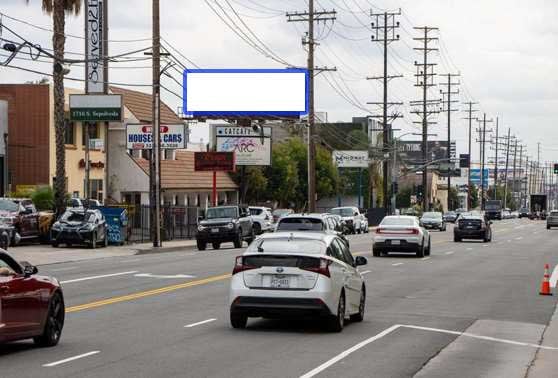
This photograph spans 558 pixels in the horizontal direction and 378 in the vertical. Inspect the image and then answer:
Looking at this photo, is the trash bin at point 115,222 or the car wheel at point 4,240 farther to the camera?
the trash bin at point 115,222

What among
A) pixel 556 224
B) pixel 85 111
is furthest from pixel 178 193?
pixel 556 224

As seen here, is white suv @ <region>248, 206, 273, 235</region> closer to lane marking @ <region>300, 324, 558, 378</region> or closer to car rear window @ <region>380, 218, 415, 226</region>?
car rear window @ <region>380, 218, 415, 226</region>

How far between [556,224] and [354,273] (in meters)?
73.7

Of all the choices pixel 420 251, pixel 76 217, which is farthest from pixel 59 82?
pixel 420 251

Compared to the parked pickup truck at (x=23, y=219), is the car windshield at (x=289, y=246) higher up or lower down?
higher up

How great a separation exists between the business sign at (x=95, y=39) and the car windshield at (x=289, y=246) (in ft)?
136

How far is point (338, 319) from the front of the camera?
16906 mm

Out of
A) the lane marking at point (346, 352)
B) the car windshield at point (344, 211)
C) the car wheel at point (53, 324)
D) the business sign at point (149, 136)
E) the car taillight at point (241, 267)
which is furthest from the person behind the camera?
the car windshield at point (344, 211)

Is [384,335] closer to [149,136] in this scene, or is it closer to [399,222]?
[399,222]

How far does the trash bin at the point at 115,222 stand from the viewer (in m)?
47.4

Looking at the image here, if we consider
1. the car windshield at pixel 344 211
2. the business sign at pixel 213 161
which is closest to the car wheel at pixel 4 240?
the business sign at pixel 213 161

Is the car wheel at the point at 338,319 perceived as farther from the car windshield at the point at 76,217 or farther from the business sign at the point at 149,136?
the business sign at the point at 149,136

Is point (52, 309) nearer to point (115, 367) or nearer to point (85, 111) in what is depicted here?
point (115, 367)

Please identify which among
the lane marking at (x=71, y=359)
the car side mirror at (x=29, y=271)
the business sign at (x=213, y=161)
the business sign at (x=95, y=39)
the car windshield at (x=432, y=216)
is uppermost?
the business sign at (x=95, y=39)
